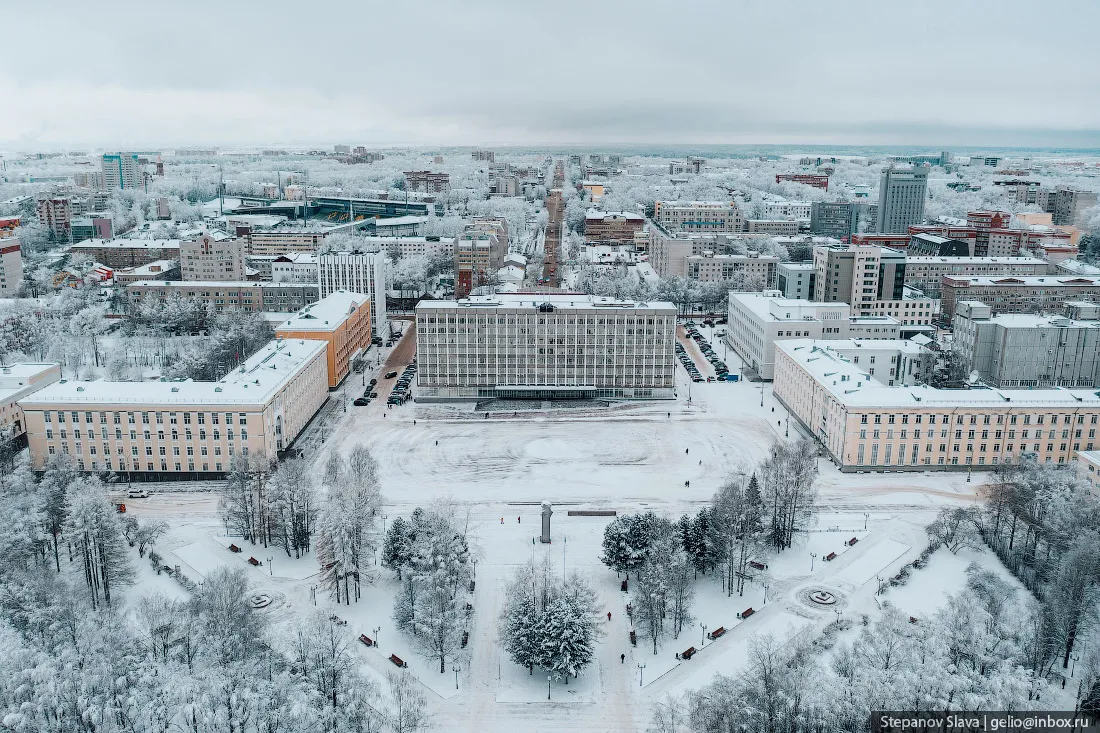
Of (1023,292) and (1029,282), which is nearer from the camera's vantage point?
(1023,292)

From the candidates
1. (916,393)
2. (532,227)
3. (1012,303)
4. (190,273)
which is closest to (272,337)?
(190,273)

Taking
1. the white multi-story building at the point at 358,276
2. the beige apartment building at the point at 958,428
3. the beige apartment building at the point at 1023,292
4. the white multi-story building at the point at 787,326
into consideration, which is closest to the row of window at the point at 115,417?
the white multi-story building at the point at 358,276

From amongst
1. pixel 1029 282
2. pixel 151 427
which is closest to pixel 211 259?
pixel 151 427

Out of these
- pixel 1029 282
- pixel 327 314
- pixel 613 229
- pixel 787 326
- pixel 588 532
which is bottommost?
pixel 588 532

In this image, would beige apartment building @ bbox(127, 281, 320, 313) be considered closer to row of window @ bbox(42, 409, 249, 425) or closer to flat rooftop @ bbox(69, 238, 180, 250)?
flat rooftop @ bbox(69, 238, 180, 250)

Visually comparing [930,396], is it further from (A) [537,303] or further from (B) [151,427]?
(B) [151,427]

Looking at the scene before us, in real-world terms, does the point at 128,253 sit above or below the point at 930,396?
above

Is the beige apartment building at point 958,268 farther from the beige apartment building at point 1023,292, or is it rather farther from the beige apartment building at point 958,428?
the beige apartment building at point 958,428

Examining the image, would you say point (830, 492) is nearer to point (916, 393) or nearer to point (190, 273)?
point (916, 393)
